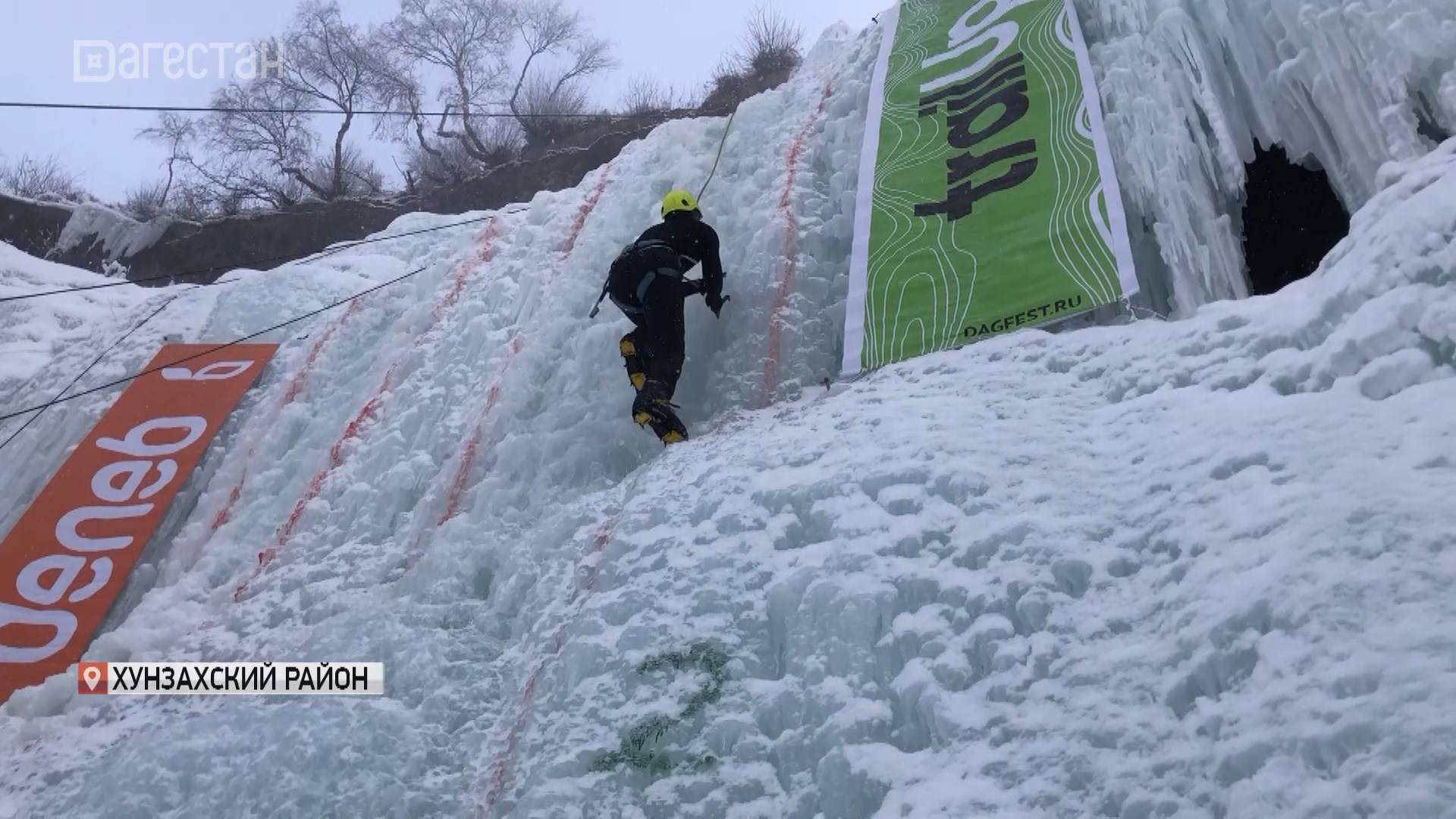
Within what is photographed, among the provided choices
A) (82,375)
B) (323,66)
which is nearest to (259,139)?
(323,66)

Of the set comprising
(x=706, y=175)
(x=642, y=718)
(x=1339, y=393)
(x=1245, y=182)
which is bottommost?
(x=642, y=718)

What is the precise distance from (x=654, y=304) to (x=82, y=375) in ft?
13.1

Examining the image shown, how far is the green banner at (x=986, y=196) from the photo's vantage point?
13.9 feet

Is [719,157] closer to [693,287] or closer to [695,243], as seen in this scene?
[695,243]

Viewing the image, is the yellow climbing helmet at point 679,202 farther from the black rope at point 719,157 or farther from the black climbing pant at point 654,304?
the black rope at point 719,157

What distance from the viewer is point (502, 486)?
447 centimetres

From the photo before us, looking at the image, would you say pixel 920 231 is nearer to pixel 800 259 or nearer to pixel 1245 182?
pixel 800 259

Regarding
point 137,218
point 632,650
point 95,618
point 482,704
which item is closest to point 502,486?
point 482,704

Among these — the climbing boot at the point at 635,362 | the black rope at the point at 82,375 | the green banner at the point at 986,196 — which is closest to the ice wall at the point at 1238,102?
the green banner at the point at 986,196

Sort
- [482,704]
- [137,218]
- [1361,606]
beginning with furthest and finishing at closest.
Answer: [137,218] → [482,704] → [1361,606]

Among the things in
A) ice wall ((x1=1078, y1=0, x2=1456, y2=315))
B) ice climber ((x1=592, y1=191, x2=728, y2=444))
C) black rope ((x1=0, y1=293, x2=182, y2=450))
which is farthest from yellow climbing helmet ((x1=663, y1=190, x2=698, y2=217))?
black rope ((x1=0, y1=293, x2=182, y2=450))

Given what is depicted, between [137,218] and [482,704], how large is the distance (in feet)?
32.6

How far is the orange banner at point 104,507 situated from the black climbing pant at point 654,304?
2.51 metres

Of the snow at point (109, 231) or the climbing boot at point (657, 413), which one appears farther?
the snow at point (109, 231)
